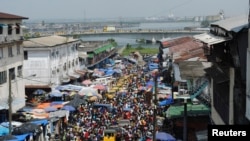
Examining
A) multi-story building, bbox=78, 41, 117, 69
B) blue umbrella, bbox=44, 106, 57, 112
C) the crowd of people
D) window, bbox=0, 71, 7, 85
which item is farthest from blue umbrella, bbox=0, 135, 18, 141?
multi-story building, bbox=78, 41, 117, 69

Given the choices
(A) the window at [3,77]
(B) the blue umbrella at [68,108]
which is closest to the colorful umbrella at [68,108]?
(B) the blue umbrella at [68,108]

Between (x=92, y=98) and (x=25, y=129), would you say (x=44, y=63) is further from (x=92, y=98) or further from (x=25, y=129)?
(x=25, y=129)

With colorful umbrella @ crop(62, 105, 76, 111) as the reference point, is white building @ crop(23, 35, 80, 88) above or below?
above

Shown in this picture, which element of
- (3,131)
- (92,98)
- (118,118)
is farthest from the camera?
(92,98)

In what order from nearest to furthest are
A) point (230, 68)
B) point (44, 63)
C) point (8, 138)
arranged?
point (230, 68) < point (8, 138) < point (44, 63)

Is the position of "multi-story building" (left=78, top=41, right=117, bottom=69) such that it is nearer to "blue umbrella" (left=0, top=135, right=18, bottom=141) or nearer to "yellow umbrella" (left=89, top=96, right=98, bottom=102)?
"yellow umbrella" (left=89, top=96, right=98, bottom=102)

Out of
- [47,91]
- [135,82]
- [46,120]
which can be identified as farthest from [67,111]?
[135,82]

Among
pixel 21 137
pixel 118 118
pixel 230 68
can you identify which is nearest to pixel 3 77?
pixel 118 118

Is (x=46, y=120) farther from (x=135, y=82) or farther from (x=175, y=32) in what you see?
(x=175, y=32)

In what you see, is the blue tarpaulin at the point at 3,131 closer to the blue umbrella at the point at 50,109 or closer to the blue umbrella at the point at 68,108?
the blue umbrella at the point at 50,109
